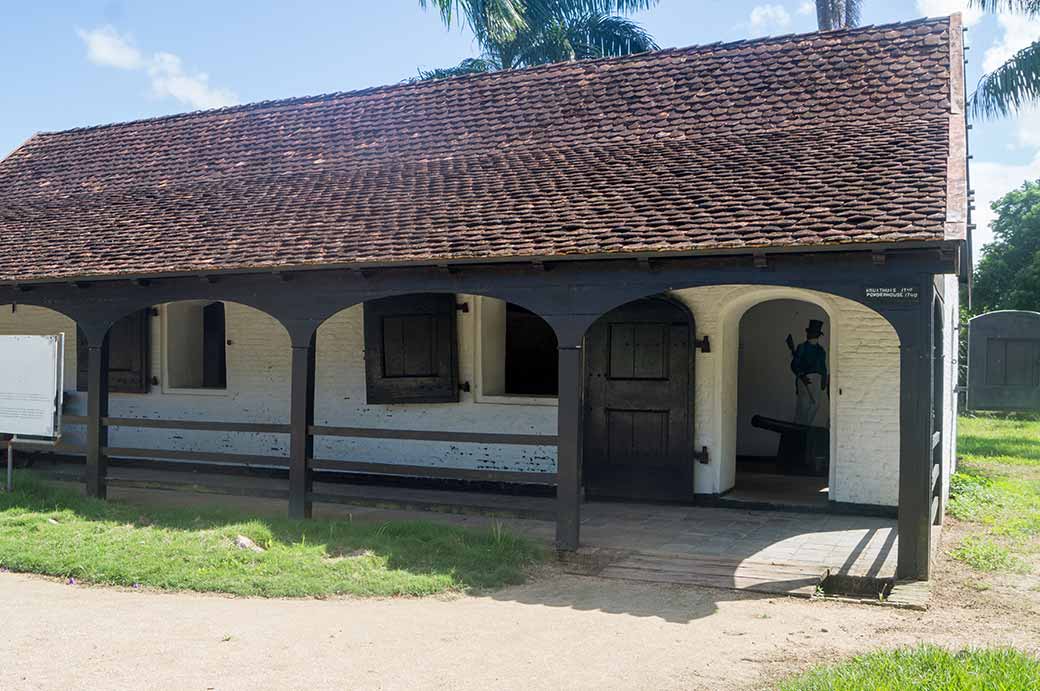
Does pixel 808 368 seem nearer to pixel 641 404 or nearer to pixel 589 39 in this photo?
pixel 641 404

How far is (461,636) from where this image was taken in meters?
6.00

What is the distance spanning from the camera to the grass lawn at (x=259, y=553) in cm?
724

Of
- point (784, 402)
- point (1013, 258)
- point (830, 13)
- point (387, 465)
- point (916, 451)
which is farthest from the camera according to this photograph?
point (1013, 258)

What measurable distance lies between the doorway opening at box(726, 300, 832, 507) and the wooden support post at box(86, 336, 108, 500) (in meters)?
6.69

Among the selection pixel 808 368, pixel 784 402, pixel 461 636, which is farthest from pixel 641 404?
pixel 461 636

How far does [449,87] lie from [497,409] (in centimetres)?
491

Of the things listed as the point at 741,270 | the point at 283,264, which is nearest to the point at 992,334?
the point at 741,270

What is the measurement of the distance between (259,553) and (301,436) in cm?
176

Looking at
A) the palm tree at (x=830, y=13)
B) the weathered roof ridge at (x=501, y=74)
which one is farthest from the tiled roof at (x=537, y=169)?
the palm tree at (x=830, y=13)

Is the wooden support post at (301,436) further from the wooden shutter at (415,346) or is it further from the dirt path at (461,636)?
the dirt path at (461,636)

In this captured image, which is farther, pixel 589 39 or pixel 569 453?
pixel 589 39

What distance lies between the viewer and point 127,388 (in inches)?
519

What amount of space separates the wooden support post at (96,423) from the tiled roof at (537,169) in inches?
36.8

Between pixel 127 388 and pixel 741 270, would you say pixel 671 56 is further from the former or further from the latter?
pixel 127 388
